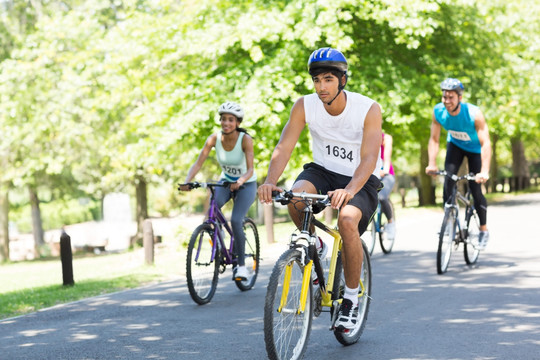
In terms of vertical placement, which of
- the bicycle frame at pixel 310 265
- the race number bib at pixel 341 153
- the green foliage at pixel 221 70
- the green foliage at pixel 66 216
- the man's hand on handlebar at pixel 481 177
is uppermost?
the green foliage at pixel 221 70

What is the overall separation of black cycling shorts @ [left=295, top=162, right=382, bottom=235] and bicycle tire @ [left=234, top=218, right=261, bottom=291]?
10.4 ft

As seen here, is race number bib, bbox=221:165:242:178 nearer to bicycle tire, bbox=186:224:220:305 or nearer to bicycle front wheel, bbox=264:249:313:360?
bicycle tire, bbox=186:224:220:305

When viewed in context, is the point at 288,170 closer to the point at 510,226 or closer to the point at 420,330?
the point at 510,226

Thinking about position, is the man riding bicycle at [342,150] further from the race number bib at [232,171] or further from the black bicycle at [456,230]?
the black bicycle at [456,230]

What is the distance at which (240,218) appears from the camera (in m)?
8.34

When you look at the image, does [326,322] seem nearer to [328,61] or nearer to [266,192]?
[266,192]

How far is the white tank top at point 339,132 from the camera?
5285 millimetres

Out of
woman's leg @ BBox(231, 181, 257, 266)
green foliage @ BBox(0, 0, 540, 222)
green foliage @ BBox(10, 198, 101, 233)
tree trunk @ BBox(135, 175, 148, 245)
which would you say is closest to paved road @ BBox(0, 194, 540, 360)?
woman's leg @ BBox(231, 181, 257, 266)

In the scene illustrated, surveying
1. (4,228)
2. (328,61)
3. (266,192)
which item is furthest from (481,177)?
(4,228)

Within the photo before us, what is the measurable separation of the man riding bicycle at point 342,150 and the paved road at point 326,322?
0.76 m

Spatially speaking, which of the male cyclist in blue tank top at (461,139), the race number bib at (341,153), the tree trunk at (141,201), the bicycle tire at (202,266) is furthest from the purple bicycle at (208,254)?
the tree trunk at (141,201)

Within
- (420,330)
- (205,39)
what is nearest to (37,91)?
(205,39)

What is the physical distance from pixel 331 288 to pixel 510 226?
1103 cm

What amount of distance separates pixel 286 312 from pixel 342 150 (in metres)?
1.28
